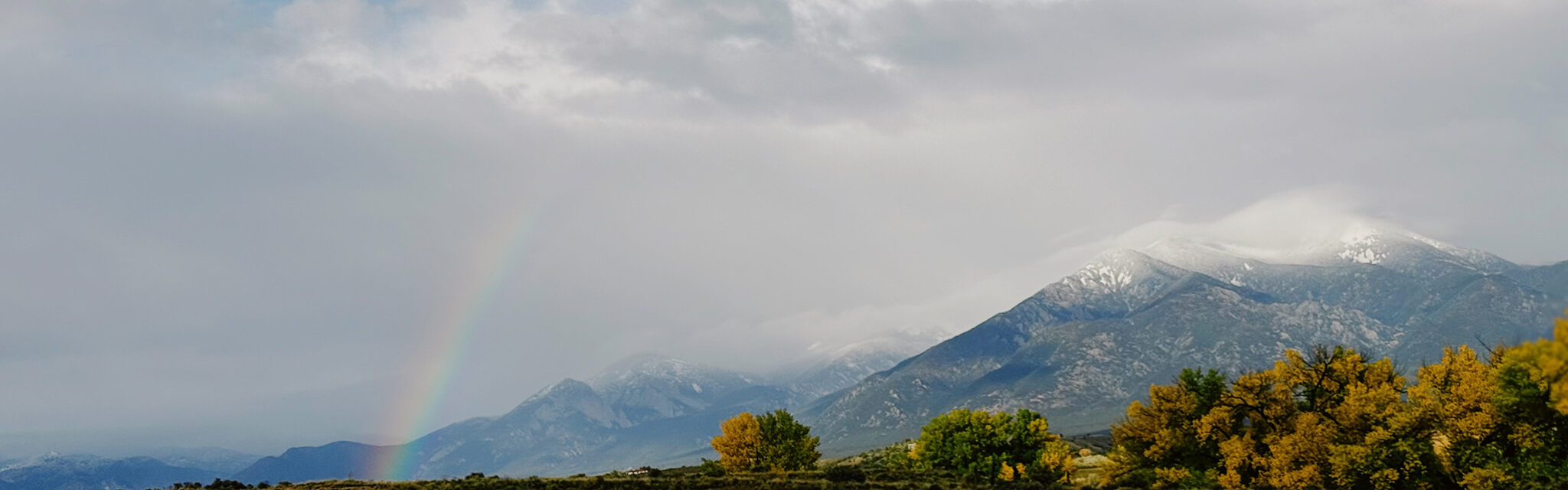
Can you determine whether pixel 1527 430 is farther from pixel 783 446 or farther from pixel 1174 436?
pixel 783 446

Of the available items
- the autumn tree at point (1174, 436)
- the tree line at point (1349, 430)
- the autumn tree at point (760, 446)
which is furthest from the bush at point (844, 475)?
the autumn tree at point (1174, 436)

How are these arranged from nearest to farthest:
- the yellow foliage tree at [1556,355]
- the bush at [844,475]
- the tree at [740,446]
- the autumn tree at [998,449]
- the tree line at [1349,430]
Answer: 1. the yellow foliage tree at [1556,355]
2. the tree line at [1349,430]
3. the bush at [844,475]
4. the autumn tree at [998,449]
5. the tree at [740,446]

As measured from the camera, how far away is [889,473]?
356ft

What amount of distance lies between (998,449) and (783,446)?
32854 mm

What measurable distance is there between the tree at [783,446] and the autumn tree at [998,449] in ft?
69.4

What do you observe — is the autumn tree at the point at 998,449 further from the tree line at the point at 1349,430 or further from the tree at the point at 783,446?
the tree line at the point at 1349,430

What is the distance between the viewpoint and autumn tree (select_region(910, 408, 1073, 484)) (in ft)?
381

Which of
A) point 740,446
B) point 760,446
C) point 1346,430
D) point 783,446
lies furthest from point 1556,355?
point 740,446

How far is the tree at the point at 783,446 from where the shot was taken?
447 ft

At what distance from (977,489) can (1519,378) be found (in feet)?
146

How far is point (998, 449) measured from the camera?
11919 centimetres

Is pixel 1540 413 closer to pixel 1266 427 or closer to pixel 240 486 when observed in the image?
pixel 1266 427

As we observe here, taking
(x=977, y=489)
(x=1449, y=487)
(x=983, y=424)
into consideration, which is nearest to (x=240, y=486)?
(x=977, y=489)

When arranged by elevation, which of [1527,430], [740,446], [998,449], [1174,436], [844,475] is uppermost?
[740,446]
